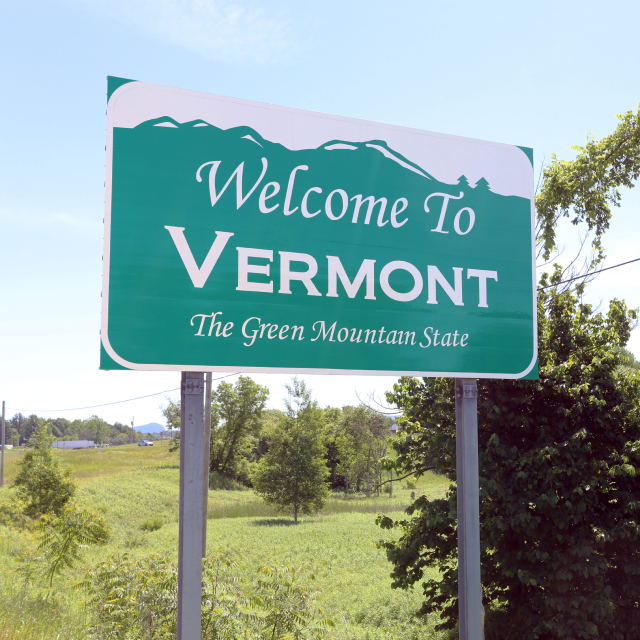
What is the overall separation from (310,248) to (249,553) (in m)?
16.6

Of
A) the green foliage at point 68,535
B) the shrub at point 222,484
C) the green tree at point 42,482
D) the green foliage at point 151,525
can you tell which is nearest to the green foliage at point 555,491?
the green foliage at point 68,535

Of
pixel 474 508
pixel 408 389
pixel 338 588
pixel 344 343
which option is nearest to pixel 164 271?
pixel 344 343

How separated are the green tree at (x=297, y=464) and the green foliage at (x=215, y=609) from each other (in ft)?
89.7

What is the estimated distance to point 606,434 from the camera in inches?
270

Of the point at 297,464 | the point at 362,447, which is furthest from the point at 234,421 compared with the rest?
the point at 297,464

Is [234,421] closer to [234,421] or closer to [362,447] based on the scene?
[234,421]

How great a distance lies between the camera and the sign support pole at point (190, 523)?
141 inches

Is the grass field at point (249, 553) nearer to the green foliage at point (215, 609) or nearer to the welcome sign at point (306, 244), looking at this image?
the green foliage at point (215, 609)

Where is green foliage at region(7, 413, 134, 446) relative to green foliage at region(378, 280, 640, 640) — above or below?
below

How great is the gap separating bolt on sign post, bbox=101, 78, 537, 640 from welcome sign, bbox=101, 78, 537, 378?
0.01 m

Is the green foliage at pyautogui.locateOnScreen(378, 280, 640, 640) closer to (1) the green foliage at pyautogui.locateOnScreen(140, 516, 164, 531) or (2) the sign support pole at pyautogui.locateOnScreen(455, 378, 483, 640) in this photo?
(2) the sign support pole at pyautogui.locateOnScreen(455, 378, 483, 640)

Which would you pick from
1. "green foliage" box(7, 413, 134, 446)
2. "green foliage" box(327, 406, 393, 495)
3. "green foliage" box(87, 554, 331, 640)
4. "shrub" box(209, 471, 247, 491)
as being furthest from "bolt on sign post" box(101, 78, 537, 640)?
"green foliage" box(7, 413, 134, 446)

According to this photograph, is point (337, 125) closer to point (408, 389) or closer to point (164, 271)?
point (164, 271)

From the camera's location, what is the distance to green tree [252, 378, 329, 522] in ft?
105
